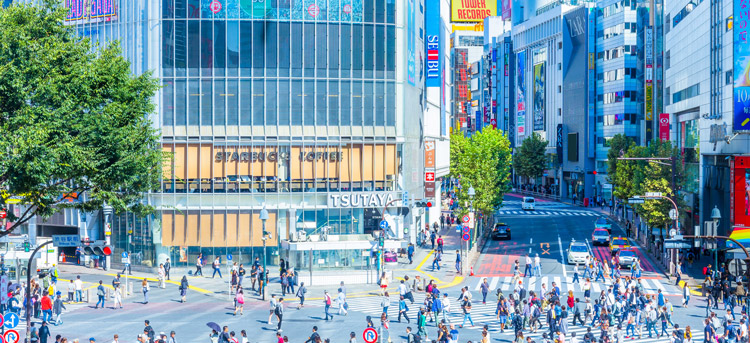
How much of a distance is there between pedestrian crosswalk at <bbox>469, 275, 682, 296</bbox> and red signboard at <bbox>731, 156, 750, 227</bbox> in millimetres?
10685

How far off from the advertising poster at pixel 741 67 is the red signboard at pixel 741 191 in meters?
3.14

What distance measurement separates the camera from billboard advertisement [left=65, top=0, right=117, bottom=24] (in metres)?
67.9

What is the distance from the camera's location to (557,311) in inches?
1633

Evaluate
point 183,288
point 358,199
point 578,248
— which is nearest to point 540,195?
point 578,248

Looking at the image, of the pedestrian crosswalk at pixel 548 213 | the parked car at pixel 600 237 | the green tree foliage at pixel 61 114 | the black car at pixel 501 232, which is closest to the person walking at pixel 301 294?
the green tree foliage at pixel 61 114

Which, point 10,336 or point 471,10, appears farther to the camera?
point 471,10

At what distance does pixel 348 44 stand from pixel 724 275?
28899 millimetres

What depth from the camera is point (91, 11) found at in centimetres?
6881

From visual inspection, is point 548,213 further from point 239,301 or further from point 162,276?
point 239,301

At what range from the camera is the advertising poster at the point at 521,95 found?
163 meters

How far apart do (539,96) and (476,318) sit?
114 m

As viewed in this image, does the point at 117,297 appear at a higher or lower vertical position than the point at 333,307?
higher

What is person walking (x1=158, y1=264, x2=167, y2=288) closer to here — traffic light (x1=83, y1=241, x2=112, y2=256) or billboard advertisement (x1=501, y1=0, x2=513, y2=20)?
traffic light (x1=83, y1=241, x2=112, y2=256)

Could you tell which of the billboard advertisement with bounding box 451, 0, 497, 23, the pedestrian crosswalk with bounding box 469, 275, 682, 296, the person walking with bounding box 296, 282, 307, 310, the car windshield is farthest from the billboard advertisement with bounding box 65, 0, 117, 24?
the billboard advertisement with bounding box 451, 0, 497, 23
